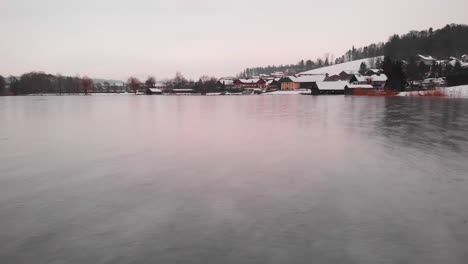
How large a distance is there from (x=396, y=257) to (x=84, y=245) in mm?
3960

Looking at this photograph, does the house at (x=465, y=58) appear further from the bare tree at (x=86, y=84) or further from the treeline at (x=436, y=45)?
the bare tree at (x=86, y=84)

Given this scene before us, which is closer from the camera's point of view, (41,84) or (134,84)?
(41,84)

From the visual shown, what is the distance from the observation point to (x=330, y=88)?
84.9 meters

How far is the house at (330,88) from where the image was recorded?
84.4 m

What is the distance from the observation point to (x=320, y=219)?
512 centimetres

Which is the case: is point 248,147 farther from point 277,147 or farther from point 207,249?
point 207,249

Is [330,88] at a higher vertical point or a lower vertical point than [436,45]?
lower

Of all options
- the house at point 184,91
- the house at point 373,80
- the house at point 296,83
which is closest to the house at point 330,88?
the house at point 373,80

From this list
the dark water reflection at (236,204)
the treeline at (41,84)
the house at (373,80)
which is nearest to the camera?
the dark water reflection at (236,204)

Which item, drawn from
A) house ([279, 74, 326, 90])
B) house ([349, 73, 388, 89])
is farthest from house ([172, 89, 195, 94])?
house ([349, 73, 388, 89])

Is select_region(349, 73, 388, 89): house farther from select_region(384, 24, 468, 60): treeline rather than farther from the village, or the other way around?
select_region(384, 24, 468, 60): treeline

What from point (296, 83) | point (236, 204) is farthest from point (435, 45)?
point (236, 204)

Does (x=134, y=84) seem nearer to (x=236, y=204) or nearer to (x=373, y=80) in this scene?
(x=373, y=80)

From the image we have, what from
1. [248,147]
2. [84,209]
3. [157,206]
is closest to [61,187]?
[84,209]
